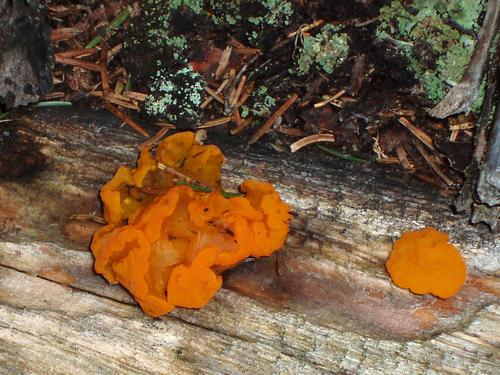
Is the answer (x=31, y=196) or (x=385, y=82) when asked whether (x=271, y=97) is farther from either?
(x=31, y=196)

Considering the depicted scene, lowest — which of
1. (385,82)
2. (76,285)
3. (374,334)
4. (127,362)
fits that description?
(127,362)

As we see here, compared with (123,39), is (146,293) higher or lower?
lower

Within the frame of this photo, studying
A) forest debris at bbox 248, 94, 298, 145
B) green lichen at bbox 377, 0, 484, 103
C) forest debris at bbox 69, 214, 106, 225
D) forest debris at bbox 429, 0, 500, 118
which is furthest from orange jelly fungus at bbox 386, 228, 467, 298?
forest debris at bbox 69, 214, 106, 225

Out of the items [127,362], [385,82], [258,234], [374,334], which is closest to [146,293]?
[127,362]

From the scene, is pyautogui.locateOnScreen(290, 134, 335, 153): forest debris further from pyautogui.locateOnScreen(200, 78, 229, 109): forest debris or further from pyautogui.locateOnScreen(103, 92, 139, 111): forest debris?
pyautogui.locateOnScreen(103, 92, 139, 111): forest debris

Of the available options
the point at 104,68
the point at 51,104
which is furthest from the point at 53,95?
the point at 104,68

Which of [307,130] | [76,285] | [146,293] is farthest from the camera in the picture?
[307,130]
